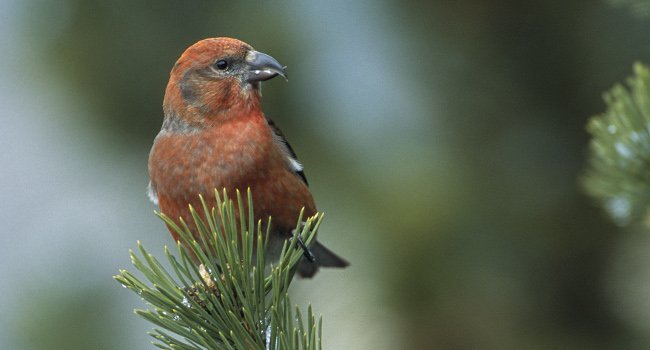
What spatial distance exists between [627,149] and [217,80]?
1.38 meters

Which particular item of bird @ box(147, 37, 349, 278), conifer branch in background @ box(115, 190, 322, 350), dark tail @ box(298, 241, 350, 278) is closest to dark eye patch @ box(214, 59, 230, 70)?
bird @ box(147, 37, 349, 278)

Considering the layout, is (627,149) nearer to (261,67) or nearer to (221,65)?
(261,67)

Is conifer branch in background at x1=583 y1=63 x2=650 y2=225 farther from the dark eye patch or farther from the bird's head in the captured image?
the dark eye patch

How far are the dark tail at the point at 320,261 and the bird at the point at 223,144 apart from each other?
425 mm

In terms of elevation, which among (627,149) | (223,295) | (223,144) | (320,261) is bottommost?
(223,295)

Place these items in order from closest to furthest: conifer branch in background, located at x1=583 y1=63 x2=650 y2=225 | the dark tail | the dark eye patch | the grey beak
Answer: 1. conifer branch in background, located at x1=583 y1=63 x2=650 y2=225
2. the grey beak
3. the dark eye patch
4. the dark tail

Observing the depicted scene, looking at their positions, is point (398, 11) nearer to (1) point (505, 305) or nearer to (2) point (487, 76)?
(2) point (487, 76)

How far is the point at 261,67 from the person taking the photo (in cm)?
262

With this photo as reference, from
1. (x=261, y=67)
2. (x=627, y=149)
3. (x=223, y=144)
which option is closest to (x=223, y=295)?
(x=223, y=144)

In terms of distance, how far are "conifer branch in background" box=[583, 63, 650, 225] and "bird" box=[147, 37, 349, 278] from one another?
0.87 meters

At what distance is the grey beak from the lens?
257 cm

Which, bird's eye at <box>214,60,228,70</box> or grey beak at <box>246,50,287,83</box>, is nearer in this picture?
grey beak at <box>246,50,287,83</box>

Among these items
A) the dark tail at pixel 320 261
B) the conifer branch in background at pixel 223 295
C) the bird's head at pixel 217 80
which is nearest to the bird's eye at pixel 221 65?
the bird's head at pixel 217 80

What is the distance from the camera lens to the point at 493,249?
3.41 meters
